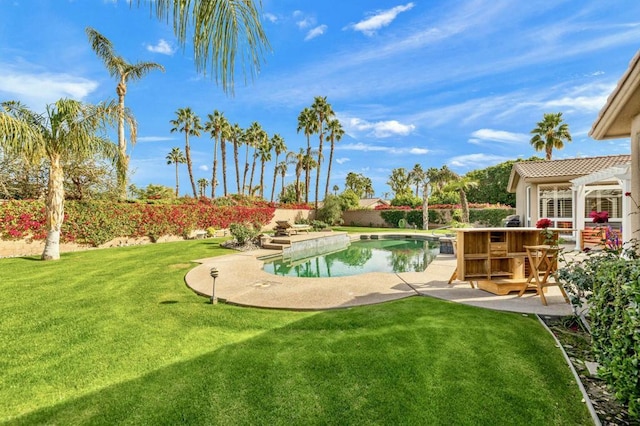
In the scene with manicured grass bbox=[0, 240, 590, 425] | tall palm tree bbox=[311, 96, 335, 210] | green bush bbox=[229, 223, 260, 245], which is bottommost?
manicured grass bbox=[0, 240, 590, 425]

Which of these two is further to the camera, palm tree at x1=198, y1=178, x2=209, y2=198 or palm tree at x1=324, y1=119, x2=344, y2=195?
palm tree at x1=198, y1=178, x2=209, y2=198

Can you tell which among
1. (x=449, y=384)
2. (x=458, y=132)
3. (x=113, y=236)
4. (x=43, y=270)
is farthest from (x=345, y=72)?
(x=458, y=132)

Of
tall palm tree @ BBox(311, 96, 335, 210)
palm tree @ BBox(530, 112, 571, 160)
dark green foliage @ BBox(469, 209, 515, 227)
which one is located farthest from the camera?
tall palm tree @ BBox(311, 96, 335, 210)

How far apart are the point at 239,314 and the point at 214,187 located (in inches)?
1334

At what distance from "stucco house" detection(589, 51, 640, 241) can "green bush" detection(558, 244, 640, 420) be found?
2194 millimetres

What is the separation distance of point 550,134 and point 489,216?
27.5ft

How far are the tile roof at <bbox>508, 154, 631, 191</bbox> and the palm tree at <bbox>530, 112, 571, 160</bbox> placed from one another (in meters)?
12.1

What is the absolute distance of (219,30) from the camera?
1746mm

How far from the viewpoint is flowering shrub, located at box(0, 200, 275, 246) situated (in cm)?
1088

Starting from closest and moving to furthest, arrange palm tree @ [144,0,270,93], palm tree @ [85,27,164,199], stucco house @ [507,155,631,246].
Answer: palm tree @ [144,0,270,93]
stucco house @ [507,155,631,246]
palm tree @ [85,27,164,199]

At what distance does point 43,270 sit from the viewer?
8.41m

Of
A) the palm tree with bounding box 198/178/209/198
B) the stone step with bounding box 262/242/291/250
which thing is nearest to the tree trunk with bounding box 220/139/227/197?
the stone step with bounding box 262/242/291/250

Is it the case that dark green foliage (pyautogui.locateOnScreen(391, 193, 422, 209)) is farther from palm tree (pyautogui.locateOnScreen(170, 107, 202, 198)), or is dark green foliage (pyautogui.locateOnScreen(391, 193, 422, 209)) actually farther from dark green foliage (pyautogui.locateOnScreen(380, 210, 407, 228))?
palm tree (pyautogui.locateOnScreen(170, 107, 202, 198))

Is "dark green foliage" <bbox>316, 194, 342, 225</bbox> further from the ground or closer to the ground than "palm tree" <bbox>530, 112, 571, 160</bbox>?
closer to the ground
